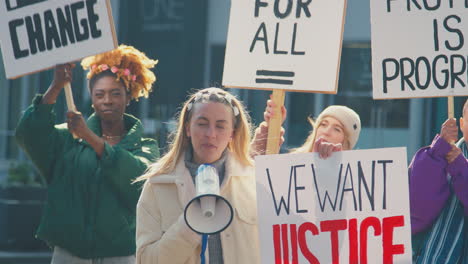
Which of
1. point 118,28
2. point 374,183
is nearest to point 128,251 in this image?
point 374,183

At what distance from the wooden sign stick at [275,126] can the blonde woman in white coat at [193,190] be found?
0.29 metres

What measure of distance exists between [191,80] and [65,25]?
8.36 m

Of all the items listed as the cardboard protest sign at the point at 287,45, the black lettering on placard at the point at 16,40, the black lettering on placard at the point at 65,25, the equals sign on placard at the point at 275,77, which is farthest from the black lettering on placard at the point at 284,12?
the black lettering on placard at the point at 16,40

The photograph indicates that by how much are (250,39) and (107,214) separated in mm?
1180

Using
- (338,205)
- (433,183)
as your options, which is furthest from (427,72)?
(338,205)

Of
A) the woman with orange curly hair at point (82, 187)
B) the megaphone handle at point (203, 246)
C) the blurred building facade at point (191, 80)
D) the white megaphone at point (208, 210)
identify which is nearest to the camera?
the white megaphone at point (208, 210)

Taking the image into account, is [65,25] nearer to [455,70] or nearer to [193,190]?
[193,190]

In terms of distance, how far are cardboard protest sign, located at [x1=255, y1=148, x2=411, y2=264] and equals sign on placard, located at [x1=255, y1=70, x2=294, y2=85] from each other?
0.56 m

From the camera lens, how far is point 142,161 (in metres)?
4.89

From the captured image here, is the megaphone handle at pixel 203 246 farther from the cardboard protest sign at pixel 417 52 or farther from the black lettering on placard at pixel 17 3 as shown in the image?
the black lettering on placard at pixel 17 3

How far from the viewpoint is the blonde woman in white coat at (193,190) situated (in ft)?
11.6

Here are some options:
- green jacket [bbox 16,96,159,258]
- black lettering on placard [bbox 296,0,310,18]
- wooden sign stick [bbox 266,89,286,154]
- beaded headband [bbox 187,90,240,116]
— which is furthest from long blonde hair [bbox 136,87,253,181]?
green jacket [bbox 16,96,159,258]

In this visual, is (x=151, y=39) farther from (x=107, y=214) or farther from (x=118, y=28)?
(x=107, y=214)

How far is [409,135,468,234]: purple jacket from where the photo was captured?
4312mm
